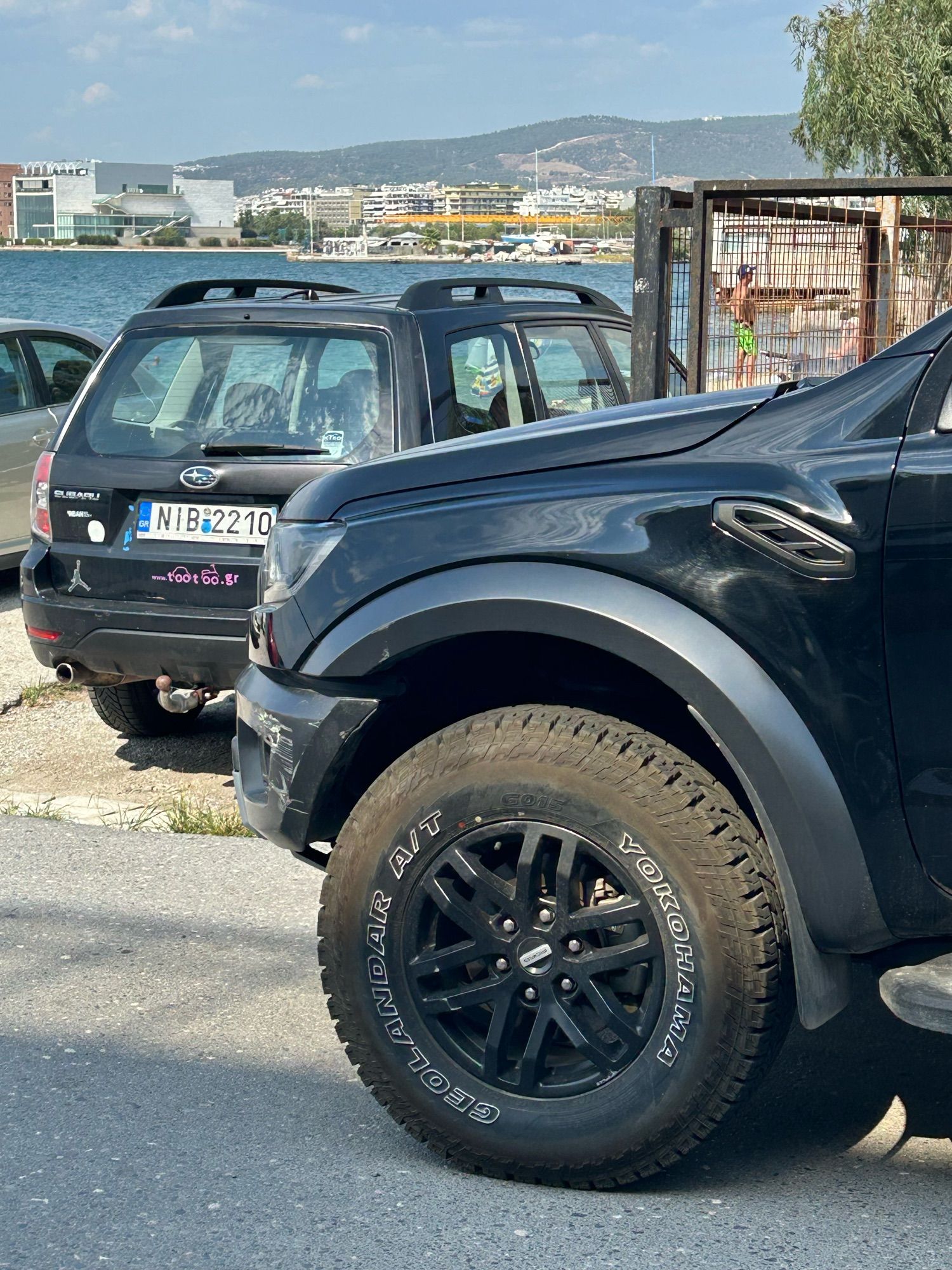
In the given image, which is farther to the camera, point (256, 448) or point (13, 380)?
point (13, 380)

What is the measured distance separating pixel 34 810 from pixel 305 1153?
288 cm

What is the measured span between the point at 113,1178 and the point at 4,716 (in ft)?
14.1

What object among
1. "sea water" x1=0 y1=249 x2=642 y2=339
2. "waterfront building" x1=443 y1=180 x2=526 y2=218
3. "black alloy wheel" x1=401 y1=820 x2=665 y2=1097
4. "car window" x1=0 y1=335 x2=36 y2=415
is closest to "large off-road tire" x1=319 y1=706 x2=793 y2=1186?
"black alloy wheel" x1=401 y1=820 x2=665 y2=1097

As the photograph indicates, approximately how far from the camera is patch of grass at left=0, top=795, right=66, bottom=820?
5.59 meters

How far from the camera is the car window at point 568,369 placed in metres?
6.03

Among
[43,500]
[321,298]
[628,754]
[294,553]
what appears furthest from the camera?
[321,298]

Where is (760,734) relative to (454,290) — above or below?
below

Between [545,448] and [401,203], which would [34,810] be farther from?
[401,203]

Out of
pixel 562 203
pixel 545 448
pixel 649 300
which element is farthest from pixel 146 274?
pixel 545 448

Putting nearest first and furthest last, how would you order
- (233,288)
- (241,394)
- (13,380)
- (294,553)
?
(294,553) → (241,394) → (233,288) → (13,380)

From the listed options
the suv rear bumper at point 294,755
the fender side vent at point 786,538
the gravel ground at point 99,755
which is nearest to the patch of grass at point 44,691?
the gravel ground at point 99,755

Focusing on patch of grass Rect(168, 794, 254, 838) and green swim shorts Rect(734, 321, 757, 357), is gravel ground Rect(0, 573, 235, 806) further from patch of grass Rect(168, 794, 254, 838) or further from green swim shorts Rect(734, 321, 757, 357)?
green swim shorts Rect(734, 321, 757, 357)

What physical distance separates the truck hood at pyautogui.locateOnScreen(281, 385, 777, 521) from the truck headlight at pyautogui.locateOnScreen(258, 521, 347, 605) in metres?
0.03

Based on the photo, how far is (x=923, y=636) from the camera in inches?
104
